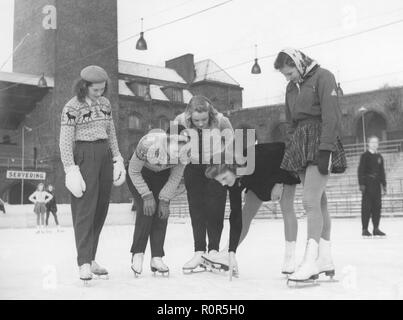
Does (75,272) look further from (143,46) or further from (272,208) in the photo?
(272,208)

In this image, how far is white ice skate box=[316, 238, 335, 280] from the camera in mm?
2797

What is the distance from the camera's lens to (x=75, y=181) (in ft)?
8.67

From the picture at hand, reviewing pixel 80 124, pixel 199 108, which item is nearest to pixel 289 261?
pixel 199 108

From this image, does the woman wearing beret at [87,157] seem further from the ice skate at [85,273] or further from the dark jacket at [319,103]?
the dark jacket at [319,103]

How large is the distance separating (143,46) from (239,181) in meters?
2.17

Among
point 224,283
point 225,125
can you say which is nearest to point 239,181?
point 225,125

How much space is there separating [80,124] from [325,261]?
1.54 metres

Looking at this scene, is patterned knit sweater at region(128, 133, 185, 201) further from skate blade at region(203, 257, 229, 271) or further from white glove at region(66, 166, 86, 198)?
skate blade at region(203, 257, 229, 271)

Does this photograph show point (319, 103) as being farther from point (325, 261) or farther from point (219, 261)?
point (219, 261)

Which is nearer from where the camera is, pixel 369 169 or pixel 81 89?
pixel 81 89

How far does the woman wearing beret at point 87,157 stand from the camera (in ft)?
8.84

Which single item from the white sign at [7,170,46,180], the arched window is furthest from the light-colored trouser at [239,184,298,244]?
the arched window

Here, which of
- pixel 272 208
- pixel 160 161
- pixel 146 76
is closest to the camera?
pixel 160 161

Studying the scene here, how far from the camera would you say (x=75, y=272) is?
10.2 feet
